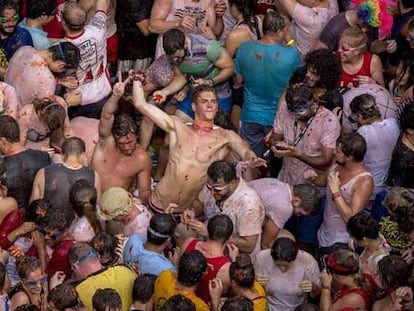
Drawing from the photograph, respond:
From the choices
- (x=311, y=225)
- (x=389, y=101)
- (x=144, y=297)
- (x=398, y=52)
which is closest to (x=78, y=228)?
(x=144, y=297)

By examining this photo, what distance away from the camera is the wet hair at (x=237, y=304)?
332 inches

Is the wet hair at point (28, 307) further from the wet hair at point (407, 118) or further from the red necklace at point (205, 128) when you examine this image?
the wet hair at point (407, 118)

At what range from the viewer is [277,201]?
991 cm

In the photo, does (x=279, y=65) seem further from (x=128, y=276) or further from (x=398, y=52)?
(x=128, y=276)

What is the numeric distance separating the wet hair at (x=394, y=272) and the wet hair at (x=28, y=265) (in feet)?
8.17

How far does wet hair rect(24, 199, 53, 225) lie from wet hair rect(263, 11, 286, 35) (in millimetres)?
2725

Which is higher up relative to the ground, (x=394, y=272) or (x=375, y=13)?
(x=375, y=13)

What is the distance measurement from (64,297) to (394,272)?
232cm

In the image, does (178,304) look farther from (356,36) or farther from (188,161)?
(356,36)

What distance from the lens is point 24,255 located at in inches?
367

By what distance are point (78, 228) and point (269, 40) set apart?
2.65m

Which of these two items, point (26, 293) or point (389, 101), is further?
point (389, 101)

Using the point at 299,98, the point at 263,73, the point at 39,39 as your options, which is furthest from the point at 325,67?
the point at 39,39

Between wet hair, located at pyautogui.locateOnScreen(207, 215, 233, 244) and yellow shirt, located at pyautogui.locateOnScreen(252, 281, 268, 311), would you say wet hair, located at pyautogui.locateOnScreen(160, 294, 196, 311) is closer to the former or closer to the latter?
yellow shirt, located at pyautogui.locateOnScreen(252, 281, 268, 311)
